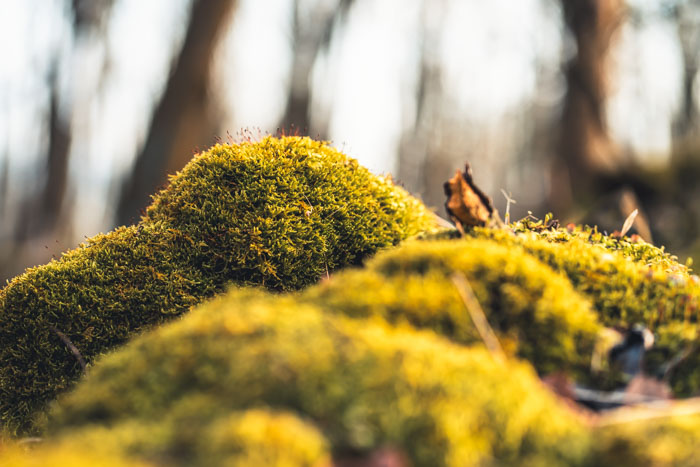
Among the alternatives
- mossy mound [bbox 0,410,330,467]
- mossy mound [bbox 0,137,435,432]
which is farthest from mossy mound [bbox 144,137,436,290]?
mossy mound [bbox 0,410,330,467]

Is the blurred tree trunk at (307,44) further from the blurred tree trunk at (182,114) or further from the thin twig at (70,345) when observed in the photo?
the thin twig at (70,345)

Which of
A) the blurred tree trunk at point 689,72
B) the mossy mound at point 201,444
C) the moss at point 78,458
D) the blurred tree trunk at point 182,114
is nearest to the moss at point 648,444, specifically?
the mossy mound at point 201,444

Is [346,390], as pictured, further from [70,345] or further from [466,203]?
[70,345]

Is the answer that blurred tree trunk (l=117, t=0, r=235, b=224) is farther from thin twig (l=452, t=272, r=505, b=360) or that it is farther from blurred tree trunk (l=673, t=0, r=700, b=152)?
blurred tree trunk (l=673, t=0, r=700, b=152)

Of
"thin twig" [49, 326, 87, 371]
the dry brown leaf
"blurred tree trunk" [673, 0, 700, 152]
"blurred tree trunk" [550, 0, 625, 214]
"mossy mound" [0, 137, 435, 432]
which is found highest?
"blurred tree trunk" [673, 0, 700, 152]

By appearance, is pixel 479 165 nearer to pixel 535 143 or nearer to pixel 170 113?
pixel 535 143
